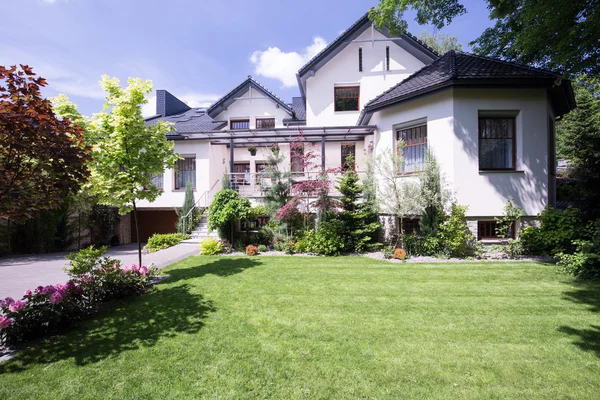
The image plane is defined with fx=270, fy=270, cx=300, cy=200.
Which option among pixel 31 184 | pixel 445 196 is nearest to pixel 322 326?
pixel 31 184

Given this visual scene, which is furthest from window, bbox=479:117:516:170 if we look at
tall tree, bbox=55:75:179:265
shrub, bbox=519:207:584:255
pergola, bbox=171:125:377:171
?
tall tree, bbox=55:75:179:265

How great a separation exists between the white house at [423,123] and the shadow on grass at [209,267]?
165 inches

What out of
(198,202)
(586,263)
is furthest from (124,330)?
(198,202)

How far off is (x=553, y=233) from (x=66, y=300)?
1303cm

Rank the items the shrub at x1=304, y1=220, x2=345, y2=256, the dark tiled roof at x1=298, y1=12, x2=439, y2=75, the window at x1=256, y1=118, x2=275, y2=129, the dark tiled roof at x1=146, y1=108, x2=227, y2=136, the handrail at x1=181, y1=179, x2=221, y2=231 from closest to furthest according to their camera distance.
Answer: the shrub at x1=304, y1=220, x2=345, y2=256 → the handrail at x1=181, y1=179, x2=221, y2=231 → the dark tiled roof at x1=298, y1=12, x2=439, y2=75 → the dark tiled roof at x1=146, y1=108, x2=227, y2=136 → the window at x1=256, y1=118, x2=275, y2=129

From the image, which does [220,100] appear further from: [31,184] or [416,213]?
[31,184]

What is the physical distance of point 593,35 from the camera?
7.22 meters

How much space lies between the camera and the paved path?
699 centimetres

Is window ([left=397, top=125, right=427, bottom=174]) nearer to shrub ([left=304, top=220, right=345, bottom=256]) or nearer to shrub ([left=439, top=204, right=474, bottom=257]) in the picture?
shrub ([left=439, top=204, right=474, bottom=257])

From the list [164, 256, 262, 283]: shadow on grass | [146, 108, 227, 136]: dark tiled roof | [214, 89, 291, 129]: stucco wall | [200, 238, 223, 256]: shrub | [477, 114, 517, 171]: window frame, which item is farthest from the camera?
[214, 89, 291, 129]: stucco wall

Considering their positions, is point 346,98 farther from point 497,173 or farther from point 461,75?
point 497,173

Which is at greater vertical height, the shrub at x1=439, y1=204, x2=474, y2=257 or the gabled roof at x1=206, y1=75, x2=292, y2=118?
the gabled roof at x1=206, y1=75, x2=292, y2=118

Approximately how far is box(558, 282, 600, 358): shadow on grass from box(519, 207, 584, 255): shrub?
2.79m

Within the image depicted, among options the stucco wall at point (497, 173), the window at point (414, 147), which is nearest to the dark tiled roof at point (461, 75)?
the stucco wall at point (497, 173)
